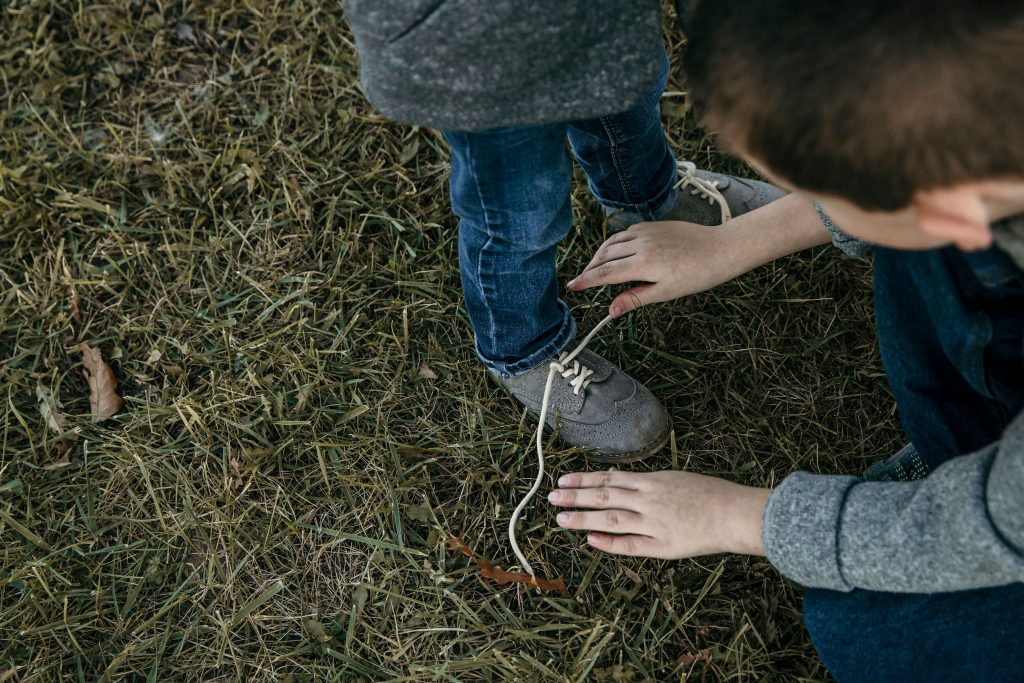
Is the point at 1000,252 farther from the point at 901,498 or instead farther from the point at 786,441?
the point at 786,441

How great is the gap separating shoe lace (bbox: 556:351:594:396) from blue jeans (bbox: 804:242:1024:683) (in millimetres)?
628

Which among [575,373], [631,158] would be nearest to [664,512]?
[575,373]

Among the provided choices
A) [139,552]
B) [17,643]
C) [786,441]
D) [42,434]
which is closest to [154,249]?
[42,434]

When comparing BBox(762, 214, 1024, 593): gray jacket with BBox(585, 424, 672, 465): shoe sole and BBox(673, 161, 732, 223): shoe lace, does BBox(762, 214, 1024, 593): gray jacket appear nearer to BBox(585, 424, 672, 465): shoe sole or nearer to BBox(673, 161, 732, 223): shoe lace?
BBox(585, 424, 672, 465): shoe sole

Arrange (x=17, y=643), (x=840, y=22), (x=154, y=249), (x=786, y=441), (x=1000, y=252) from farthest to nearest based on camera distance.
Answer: (x=154, y=249)
(x=786, y=441)
(x=17, y=643)
(x=1000, y=252)
(x=840, y=22)

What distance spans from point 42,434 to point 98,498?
0.21 m

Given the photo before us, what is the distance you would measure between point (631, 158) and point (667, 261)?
239 millimetres

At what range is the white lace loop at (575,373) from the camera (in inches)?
73.5

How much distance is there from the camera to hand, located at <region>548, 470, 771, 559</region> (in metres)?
1.52

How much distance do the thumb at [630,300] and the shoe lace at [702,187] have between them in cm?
33

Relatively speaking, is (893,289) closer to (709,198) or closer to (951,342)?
(951,342)

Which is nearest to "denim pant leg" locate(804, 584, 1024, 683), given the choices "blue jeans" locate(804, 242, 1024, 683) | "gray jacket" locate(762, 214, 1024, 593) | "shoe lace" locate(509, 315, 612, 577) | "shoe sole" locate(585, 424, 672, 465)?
"blue jeans" locate(804, 242, 1024, 683)

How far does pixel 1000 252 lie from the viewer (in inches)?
45.5

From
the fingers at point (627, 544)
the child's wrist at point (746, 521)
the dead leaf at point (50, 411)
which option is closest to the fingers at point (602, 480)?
the fingers at point (627, 544)
